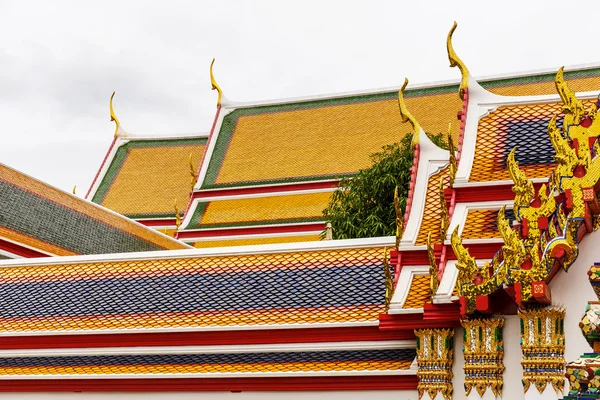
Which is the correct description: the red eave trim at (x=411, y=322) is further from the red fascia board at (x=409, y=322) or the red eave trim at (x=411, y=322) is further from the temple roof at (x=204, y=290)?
the temple roof at (x=204, y=290)

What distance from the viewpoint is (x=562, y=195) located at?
7938 millimetres

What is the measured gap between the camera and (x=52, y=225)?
17906 millimetres

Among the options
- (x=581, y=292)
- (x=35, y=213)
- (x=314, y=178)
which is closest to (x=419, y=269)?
(x=581, y=292)

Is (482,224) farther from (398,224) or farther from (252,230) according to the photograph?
(252,230)

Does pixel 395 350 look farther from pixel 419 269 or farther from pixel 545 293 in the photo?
pixel 545 293

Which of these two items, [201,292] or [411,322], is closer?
[411,322]

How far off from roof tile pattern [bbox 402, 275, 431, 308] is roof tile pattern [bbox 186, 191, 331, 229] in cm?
1441

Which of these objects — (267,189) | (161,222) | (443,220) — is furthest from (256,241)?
(443,220)

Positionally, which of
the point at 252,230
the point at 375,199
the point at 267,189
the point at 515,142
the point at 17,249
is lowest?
the point at 515,142

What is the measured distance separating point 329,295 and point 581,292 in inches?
113

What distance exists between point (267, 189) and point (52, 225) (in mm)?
8433

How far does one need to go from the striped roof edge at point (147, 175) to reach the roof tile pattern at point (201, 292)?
54.0 feet

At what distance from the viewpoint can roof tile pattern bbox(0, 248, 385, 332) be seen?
10320mm

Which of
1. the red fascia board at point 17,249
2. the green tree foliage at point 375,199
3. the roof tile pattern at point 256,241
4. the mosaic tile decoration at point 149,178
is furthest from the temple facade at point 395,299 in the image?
the mosaic tile decoration at point 149,178
